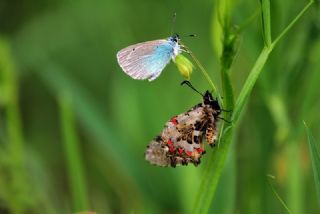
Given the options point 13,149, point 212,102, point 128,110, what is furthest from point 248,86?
point 128,110

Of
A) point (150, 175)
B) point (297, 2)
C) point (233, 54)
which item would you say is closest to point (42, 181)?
point (150, 175)

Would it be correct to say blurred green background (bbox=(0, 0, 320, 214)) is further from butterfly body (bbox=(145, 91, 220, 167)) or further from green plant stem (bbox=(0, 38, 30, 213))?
butterfly body (bbox=(145, 91, 220, 167))

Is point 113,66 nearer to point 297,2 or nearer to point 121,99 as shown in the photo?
point 121,99

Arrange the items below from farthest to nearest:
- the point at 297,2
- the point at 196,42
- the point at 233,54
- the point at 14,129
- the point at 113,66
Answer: the point at 113,66
the point at 196,42
the point at 297,2
the point at 14,129
the point at 233,54

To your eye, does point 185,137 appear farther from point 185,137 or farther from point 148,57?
point 148,57

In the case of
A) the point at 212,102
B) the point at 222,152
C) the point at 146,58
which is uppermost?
the point at 146,58
